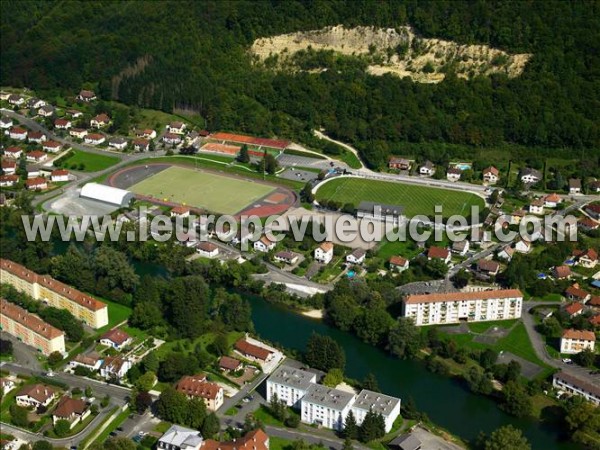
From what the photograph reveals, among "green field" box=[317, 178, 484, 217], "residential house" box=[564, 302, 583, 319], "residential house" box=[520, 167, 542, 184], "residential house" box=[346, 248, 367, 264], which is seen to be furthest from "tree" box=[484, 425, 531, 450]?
"residential house" box=[520, 167, 542, 184]

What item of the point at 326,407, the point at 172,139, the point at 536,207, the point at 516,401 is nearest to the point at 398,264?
the point at 536,207

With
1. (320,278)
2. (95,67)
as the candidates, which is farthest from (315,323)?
(95,67)

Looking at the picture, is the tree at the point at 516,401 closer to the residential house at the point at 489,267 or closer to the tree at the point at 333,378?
the tree at the point at 333,378

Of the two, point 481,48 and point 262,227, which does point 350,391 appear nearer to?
point 262,227

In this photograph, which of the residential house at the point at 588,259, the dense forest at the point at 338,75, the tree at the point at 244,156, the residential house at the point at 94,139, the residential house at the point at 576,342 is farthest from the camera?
the residential house at the point at 94,139

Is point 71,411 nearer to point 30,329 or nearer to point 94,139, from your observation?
point 30,329

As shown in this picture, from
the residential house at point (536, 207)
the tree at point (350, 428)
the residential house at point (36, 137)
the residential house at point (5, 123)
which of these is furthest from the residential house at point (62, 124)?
the tree at point (350, 428)

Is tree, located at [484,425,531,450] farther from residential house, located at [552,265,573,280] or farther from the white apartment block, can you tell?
residential house, located at [552,265,573,280]
